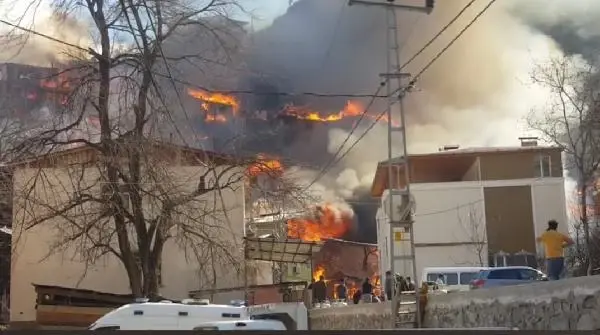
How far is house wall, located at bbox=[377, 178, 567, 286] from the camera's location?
4269 centimetres

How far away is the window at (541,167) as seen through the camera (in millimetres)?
44188

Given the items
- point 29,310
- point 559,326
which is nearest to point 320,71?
point 29,310

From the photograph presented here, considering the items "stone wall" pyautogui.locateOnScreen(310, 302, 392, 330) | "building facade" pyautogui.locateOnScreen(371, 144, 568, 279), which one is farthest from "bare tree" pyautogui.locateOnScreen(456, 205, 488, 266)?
"stone wall" pyautogui.locateOnScreen(310, 302, 392, 330)

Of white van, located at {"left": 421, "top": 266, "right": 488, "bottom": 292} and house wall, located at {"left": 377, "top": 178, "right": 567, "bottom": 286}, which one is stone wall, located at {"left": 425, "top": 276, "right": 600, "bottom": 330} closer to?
white van, located at {"left": 421, "top": 266, "right": 488, "bottom": 292}

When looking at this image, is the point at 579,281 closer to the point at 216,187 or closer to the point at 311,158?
the point at 216,187

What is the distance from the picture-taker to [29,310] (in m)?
29.4

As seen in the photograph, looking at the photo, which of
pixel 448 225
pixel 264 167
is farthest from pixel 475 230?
pixel 264 167

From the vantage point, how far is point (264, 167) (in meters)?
22.6

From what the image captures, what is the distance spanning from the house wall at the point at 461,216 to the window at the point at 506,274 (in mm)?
20166

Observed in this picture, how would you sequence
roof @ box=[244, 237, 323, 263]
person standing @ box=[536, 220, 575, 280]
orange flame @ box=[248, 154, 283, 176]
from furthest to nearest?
roof @ box=[244, 237, 323, 263] < orange flame @ box=[248, 154, 283, 176] < person standing @ box=[536, 220, 575, 280]

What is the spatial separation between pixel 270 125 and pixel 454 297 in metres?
74.1

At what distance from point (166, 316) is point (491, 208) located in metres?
34.6

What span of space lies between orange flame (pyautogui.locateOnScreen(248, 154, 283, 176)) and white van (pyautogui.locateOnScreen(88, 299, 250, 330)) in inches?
406

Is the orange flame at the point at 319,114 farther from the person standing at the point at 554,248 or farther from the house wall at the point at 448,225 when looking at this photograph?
the person standing at the point at 554,248
